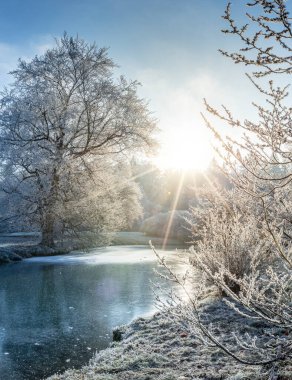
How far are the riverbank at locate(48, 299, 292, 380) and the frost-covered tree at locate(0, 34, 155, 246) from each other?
41.3 feet

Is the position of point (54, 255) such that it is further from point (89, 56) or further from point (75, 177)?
point (89, 56)

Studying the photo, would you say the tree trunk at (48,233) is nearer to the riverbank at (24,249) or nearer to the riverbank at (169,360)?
the riverbank at (24,249)

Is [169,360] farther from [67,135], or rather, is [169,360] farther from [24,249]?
[67,135]

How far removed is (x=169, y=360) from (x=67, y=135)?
15127 millimetres

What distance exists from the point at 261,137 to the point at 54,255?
15.7 meters

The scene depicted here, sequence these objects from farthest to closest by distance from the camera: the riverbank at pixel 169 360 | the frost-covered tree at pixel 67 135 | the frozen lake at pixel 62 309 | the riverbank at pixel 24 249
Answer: the frost-covered tree at pixel 67 135
the riverbank at pixel 24 249
the frozen lake at pixel 62 309
the riverbank at pixel 169 360

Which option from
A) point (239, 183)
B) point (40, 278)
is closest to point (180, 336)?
point (239, 183)

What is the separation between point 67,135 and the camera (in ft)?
57.5

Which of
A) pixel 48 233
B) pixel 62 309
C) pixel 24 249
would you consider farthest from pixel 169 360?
pixel 48 233

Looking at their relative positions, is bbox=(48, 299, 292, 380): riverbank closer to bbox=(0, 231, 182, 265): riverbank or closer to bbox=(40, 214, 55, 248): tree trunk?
bbox=(0, 231, 182, 265): riverbank

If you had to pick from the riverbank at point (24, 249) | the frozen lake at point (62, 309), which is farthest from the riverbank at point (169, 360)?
the riverbank at point (24, 249)

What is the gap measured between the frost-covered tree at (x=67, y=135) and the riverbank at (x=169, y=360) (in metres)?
12.6

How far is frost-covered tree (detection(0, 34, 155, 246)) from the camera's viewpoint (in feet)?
54.3

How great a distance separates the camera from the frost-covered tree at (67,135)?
16.5 meters
